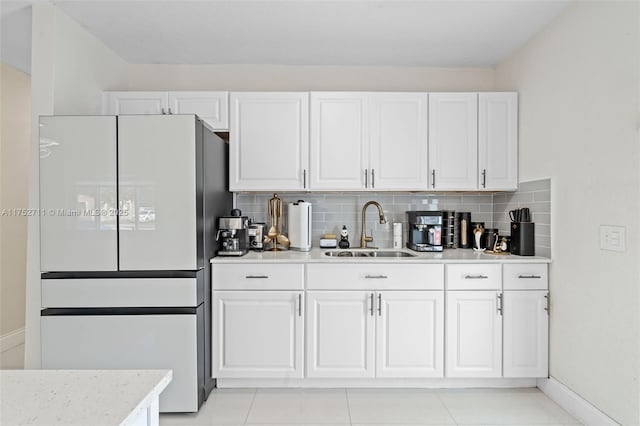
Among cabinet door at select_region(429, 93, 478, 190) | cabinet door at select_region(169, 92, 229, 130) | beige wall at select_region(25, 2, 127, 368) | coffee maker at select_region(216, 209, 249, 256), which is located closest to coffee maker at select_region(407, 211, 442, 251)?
cabinet door at select_region(429, 93, 478, 190)

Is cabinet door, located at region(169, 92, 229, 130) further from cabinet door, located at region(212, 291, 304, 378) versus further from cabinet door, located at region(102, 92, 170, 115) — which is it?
cabinet door, located at region(212, 291, 304, 378)

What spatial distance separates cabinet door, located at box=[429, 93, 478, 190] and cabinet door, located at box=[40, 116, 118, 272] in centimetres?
220

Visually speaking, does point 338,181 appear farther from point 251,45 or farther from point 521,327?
point 521,327

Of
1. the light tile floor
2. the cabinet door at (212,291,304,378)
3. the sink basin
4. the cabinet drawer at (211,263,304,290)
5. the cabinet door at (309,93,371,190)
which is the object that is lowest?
the light tile floor

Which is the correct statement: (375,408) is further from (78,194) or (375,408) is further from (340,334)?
(78,194)

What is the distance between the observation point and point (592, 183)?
2307mm

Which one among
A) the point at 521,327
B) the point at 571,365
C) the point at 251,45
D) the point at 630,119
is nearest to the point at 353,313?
the point at 521,327

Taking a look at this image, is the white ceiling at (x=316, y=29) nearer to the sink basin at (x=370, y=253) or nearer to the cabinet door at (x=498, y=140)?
the cabinet door at (x=498, y=140)

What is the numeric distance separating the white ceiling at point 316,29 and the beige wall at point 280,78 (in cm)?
8

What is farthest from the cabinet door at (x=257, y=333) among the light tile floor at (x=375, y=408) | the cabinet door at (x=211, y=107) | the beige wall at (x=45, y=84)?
the cabinet door at (x=211, y=107)

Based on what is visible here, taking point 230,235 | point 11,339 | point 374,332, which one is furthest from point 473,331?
point 11,339

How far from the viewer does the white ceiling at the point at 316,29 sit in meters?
2.57

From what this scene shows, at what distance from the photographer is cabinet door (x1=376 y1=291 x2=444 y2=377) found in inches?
110

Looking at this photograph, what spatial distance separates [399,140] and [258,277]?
1.46m
